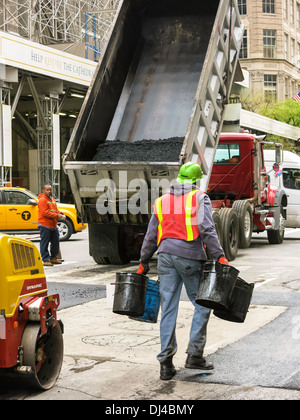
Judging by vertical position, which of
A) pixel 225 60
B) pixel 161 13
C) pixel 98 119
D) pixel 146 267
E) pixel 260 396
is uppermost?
pixel 161 13

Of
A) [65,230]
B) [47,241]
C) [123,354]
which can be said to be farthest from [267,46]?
[123,354]

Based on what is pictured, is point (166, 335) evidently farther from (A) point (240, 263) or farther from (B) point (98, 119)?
(A) point (240, 263)

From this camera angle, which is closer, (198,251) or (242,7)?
(198,251)

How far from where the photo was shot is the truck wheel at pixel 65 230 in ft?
69.9

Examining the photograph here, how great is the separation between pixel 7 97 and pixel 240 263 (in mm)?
16698

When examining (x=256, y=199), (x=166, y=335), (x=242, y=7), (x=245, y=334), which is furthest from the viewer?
(x=242, y=7)

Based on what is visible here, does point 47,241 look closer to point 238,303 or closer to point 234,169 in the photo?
point 234,169

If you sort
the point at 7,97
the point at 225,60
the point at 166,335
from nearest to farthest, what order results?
the point at 166,335
the point at 225,60
the point at 7,97

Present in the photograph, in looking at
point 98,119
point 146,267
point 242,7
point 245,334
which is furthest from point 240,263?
point 242,7

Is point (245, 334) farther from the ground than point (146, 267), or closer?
closer

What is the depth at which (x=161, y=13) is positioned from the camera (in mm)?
14523

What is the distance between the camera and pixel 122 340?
7484 mm

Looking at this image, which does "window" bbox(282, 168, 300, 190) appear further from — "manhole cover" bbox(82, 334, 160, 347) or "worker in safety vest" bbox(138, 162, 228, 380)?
"worker in safety vest" bbox(138, 162, 228, 380)

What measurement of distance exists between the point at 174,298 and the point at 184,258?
0.36 m
